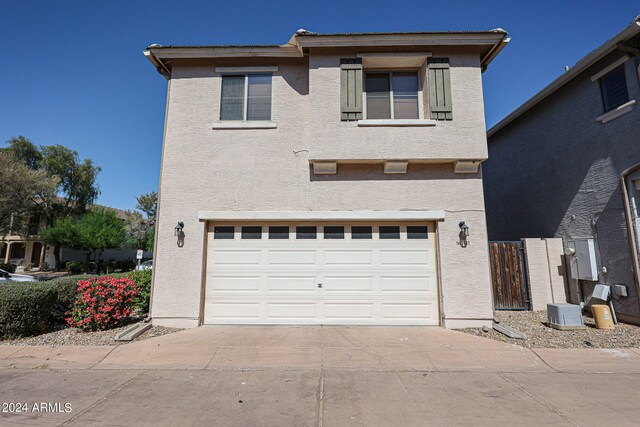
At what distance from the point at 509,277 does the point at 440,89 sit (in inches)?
219

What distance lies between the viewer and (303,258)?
768 centimetres

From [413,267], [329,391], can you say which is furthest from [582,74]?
[329,391]

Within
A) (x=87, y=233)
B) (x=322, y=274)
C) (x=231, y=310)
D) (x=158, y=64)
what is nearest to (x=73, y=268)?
(x=87, y=233)

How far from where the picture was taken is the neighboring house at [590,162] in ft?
25.4

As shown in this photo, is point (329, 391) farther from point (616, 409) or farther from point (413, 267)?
point (413, 267)

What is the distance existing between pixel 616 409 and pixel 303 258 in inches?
220

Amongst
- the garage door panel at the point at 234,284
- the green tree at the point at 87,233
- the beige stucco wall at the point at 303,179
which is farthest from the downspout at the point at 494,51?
the green tree at the point at 87,233

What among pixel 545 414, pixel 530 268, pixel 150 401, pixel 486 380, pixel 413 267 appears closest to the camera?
pixel 545 414

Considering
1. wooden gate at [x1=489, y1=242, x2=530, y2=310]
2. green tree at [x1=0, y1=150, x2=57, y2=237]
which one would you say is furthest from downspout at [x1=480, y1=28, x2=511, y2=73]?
green tree at [x1=0, y1=150, x2=57, y2=237]

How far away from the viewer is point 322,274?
299 inches

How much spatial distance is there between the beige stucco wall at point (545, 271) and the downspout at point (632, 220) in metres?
1.82

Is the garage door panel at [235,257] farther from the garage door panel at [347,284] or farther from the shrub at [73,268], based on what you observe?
the shrub at [73,268]

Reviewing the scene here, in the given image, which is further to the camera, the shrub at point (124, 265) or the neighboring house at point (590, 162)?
the shrub at point (124, 265)

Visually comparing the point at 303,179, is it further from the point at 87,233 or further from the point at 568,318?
the point at 87,233
